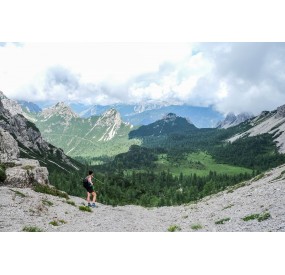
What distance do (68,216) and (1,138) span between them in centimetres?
10317

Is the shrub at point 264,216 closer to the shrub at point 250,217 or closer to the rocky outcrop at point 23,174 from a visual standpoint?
the shrub at point 250,217

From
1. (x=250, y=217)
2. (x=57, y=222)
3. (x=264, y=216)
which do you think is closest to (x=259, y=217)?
(x=264, y=216)

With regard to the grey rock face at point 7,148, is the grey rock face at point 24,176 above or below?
below

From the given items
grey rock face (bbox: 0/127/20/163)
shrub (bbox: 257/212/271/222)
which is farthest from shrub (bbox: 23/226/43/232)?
grey rock face (bbox: 0/127/20/163)

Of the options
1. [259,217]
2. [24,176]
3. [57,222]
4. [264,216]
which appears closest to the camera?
[264,216]

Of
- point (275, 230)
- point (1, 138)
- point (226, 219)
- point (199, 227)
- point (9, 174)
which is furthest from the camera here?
point (1, 138)

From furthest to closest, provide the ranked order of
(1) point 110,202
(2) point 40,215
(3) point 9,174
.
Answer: (1) point 110,202, (3) point 9,174, (2) point 40,215

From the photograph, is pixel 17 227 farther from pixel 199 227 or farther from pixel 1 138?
pixel 1 138

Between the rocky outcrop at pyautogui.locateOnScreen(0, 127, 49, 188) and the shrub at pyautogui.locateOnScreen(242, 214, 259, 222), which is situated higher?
the rocky outcrop at pyautogui.locateOnScreen(0, 127, 49, 188)

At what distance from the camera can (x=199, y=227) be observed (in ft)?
102

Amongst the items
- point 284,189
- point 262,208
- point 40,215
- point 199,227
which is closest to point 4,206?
point 40,215

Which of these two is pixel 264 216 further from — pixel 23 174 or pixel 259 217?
pixel 23 174

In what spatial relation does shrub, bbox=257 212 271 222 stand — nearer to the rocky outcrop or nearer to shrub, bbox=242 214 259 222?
shrub, bbox=242 214 259 222

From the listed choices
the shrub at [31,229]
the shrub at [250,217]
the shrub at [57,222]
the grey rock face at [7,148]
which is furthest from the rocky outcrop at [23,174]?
the shrub at [250,217]
